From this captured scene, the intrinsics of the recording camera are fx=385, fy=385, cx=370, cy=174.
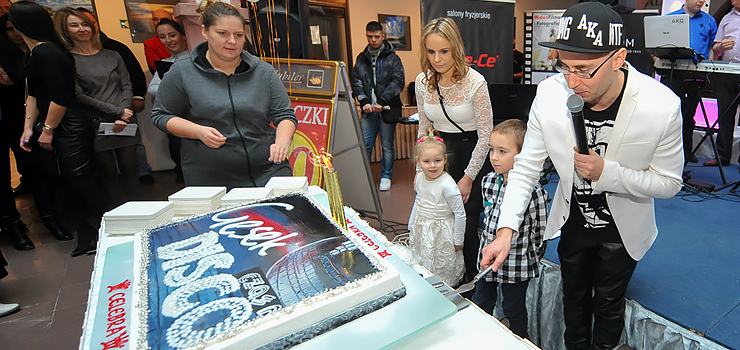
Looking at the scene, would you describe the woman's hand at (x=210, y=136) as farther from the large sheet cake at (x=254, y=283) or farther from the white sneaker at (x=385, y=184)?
the white sneaker at (x=385, y=184)

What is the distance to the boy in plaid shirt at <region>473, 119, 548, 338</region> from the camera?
172 centimetres

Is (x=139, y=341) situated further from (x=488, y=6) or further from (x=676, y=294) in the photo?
(x=488, y=6)

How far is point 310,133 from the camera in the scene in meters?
3.14

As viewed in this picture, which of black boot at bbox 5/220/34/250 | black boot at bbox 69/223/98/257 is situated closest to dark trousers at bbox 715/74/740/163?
black boot at bbox 69/223/98/257

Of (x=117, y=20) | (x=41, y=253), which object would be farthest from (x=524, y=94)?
(x=117, y=20)

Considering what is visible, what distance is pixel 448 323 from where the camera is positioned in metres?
0.78

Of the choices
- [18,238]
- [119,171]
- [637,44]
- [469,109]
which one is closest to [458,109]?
[469,109]

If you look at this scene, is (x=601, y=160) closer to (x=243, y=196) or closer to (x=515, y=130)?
(x=515, y=130)

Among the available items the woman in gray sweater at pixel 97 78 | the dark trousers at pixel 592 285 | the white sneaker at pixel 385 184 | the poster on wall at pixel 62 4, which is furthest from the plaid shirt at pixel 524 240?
the poster on wall at pixel 62 4

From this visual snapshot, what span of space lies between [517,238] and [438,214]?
540 mm

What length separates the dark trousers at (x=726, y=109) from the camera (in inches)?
151

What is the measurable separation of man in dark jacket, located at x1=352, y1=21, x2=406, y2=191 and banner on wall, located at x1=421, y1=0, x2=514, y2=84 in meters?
1.21

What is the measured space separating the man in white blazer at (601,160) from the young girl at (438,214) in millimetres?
613

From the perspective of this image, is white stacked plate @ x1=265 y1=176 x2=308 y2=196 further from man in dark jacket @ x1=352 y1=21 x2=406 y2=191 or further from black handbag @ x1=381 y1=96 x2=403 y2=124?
black handbag @ x1=381 y1=96 x2=403 y2=124
